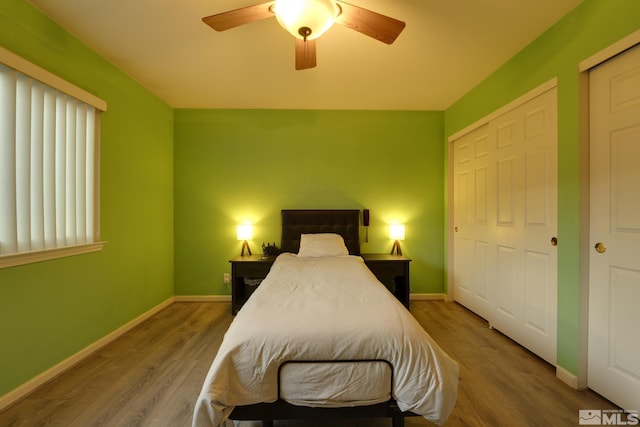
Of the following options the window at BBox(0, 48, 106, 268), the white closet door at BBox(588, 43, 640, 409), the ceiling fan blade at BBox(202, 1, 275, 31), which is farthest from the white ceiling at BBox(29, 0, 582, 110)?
the white closet door at BBox(588, 43, 640, 409)

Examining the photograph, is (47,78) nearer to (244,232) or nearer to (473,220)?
(244,232)

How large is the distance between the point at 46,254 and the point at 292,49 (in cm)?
240

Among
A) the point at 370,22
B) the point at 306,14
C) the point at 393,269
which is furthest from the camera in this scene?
the point at 393,269

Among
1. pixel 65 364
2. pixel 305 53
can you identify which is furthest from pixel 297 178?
pixel 65 364

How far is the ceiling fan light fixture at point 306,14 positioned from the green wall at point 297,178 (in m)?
2.05

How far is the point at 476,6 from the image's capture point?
1.76m

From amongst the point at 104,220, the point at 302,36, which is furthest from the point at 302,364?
the point at 104,220

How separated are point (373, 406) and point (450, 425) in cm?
57

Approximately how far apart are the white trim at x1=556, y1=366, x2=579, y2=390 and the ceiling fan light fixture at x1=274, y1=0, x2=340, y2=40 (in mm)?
2736

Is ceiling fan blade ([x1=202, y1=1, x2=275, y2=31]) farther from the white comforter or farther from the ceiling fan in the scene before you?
the white comforter

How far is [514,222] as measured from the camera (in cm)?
235

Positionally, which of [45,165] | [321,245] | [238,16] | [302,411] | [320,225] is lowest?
[302,411]

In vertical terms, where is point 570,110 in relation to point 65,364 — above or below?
above

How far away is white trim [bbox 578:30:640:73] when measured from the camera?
1.44m
